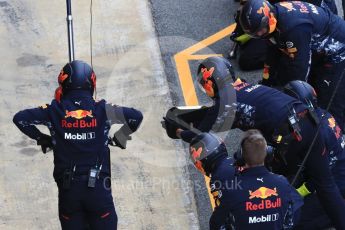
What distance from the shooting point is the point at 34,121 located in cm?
650

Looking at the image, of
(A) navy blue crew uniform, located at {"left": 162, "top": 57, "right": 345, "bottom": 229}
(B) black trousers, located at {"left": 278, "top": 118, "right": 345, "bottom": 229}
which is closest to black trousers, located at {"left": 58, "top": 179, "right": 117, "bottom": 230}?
(A) navy blue crew uniform, located at {"left": 162, "top": 57, "right": 345, "bottom": 229}

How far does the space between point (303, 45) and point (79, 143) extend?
247 centimetres

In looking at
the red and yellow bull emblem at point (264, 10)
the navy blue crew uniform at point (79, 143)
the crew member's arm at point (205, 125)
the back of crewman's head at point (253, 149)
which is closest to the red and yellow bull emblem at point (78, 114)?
the navy blue crew uniform at point (79, 143)

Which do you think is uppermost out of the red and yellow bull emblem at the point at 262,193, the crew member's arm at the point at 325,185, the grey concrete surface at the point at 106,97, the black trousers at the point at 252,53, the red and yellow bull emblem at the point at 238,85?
the red and yellow bull emblem at the point at 262,193

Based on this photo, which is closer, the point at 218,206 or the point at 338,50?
the point at 218,206

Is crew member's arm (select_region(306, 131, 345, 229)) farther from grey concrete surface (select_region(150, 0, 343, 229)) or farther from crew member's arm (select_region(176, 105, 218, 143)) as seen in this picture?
grey concrete surface (select_region(150, 0, 343, 229))

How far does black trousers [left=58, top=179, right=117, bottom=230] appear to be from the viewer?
6430mm

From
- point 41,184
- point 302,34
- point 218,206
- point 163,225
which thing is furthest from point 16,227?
point 302,34

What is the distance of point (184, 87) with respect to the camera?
9.20 meters

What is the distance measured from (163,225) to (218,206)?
167cm

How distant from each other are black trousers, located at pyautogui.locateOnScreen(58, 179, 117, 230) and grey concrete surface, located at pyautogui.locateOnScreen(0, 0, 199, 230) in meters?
0.85

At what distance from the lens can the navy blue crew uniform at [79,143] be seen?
21.0ft

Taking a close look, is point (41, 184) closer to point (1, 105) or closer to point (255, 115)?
point (1, 105)

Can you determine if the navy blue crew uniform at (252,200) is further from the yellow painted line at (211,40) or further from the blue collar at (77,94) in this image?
the yellow painted line at (211,40)
